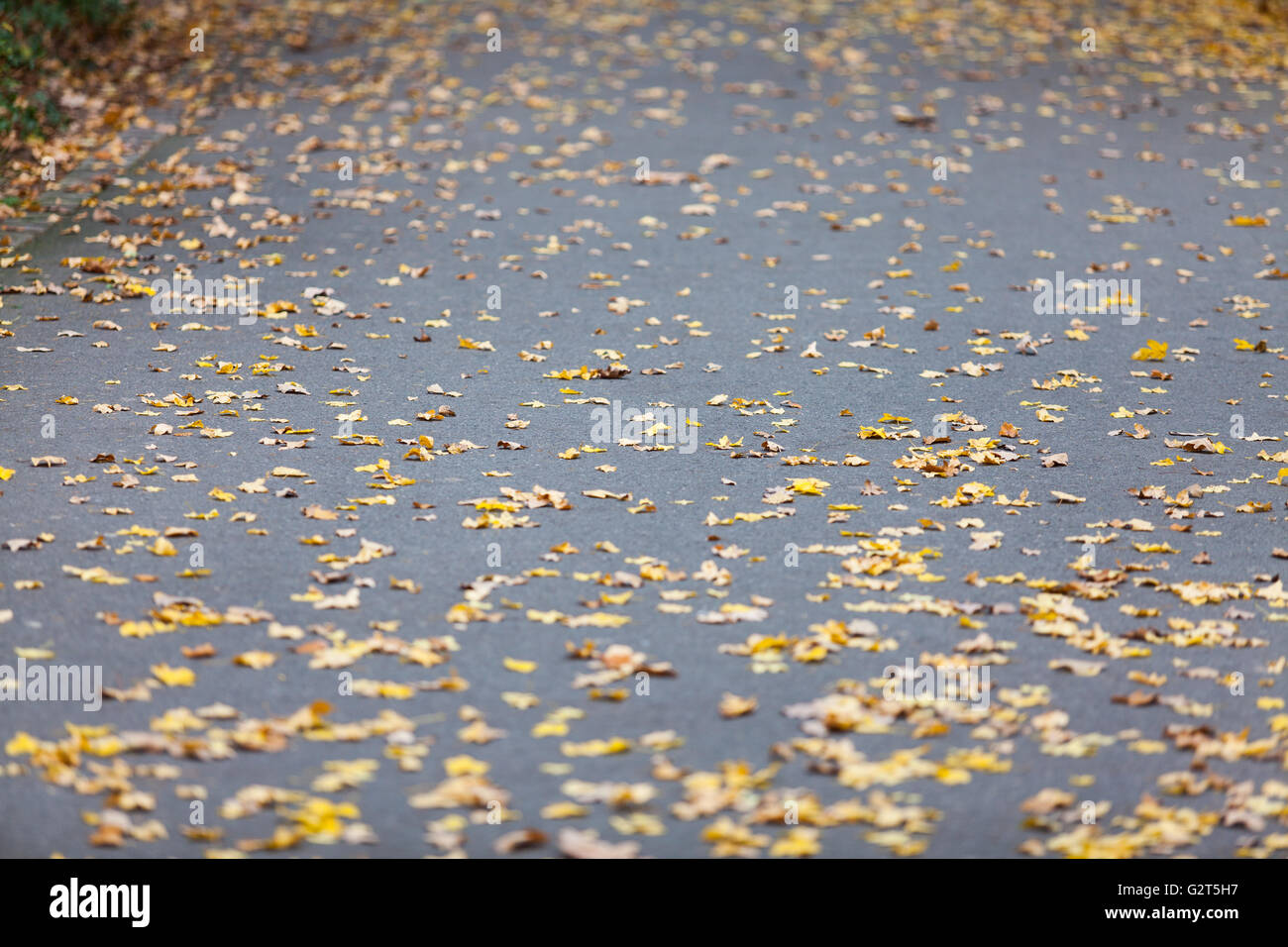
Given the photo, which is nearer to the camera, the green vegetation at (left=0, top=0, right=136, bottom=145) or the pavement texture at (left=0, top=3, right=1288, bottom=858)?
the pavement texture at (left=0, top=3, right=1288, bottom=858)

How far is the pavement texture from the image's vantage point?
3855 mm

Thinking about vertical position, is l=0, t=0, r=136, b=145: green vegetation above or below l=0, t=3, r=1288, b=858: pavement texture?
above

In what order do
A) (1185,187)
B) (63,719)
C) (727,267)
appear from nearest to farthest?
(63,719) < (727,267) < (1185,187)

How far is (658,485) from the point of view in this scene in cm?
616

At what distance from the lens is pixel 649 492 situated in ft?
19.9

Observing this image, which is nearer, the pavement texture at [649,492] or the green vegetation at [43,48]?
the pavement texture at [649,492]

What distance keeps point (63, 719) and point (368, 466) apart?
2.37 metres

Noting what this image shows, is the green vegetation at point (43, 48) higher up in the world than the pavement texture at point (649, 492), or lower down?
higher up

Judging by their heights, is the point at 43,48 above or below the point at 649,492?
above

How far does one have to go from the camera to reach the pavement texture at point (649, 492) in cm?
386
